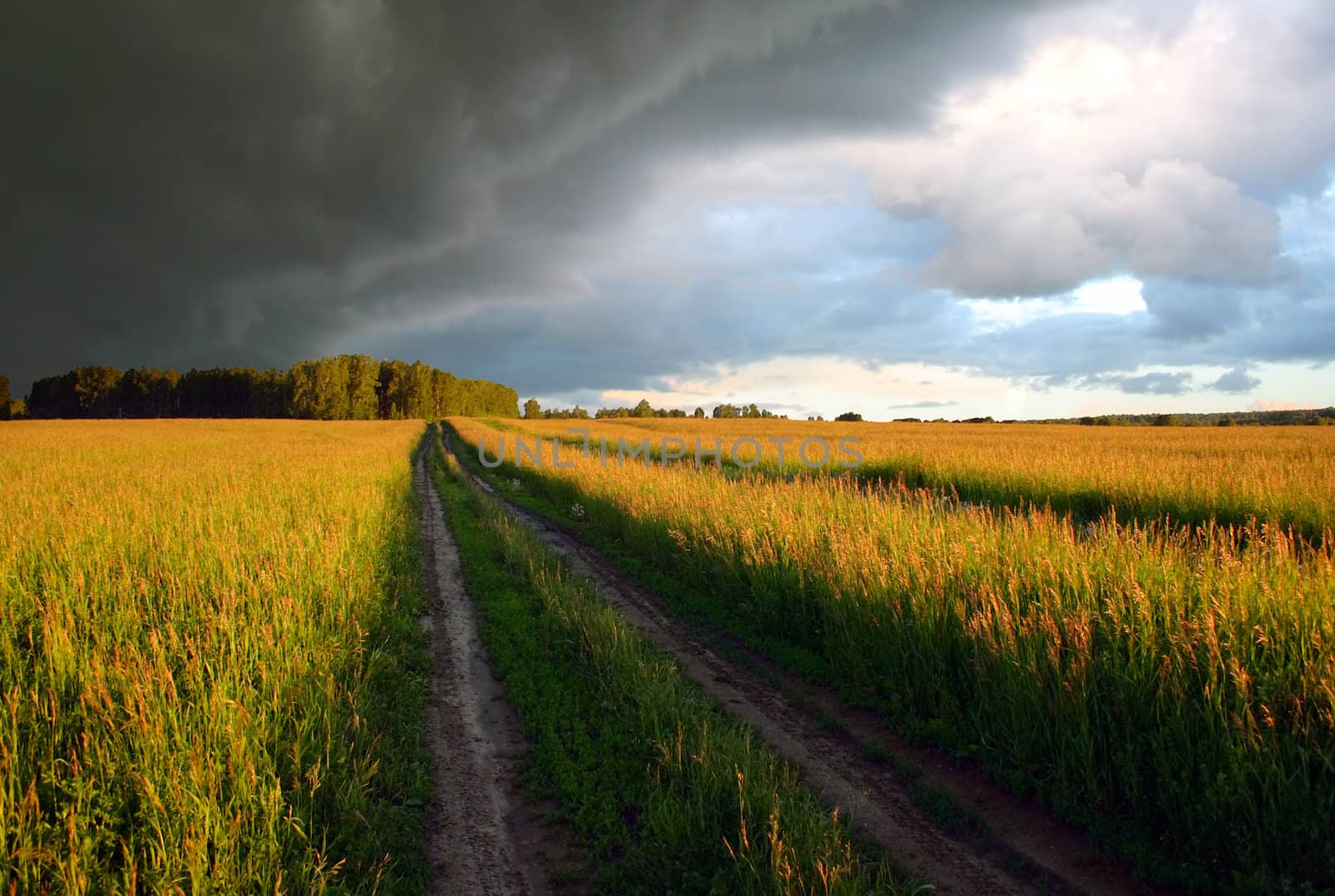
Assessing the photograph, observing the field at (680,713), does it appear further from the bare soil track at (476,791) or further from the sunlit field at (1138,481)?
the sunlit field at (1138,481)

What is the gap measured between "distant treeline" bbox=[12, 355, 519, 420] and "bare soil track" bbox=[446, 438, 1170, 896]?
4480 inches

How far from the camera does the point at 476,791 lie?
4.50 meters

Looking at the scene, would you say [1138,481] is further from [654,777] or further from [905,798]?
[654,777]

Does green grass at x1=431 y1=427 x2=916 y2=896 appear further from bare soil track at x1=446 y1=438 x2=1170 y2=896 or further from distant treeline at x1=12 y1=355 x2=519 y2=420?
distant treeline at x1=12 y1=355 x2=519 y2=420

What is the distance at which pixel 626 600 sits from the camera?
30.0 feet

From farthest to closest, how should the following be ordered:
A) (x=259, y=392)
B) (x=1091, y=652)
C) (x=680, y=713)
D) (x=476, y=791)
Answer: (x=259, y=392), (x=680, y=713), (x=1091, y=652), (x=476, y=791)

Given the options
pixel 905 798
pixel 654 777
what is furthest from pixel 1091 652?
pixel 654 777

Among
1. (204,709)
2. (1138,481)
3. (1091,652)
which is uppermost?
(1138,481)

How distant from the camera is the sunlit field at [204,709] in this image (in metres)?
3.32

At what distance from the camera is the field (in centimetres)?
349

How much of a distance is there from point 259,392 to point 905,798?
13381 centimetres

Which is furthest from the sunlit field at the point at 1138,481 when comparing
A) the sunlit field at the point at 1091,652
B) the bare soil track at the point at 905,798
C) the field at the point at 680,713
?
the bare soil track at the point at 905,798

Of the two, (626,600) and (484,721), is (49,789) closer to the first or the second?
(484,721)

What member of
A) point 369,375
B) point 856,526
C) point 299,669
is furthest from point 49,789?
point 369,375
